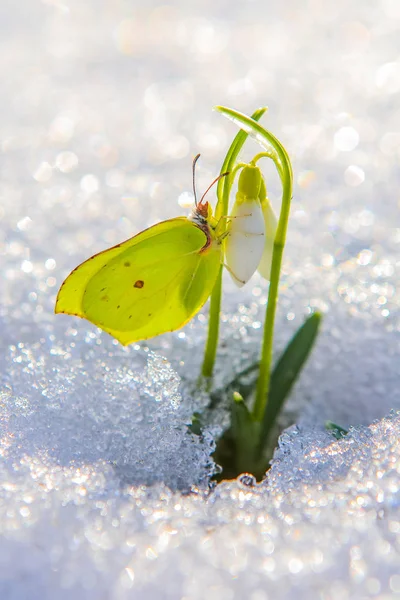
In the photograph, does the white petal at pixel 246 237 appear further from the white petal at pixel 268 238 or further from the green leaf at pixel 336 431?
the green leaf at pixel 336 431

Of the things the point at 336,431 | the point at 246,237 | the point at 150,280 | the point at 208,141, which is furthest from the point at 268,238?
the point at 208,141

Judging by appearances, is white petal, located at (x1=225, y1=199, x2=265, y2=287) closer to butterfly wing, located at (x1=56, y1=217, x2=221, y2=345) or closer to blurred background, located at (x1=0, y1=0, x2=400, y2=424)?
butterfly wing, located at (x1=56, y1=217, x2=221, y2=345)

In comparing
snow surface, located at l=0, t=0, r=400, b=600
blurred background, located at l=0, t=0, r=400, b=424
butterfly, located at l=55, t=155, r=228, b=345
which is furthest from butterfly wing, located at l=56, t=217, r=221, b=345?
blurred background, located at l=0, t=0, r=400, b=424

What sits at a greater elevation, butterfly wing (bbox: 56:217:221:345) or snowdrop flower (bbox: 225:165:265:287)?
snowdrop flower (bbox: 225:165:265:287)

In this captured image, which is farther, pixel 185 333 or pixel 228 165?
pixel 185 333

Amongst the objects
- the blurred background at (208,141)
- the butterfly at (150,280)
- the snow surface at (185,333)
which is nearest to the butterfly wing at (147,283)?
the butterfly at (150,280)

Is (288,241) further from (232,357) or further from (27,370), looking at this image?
(27,370)

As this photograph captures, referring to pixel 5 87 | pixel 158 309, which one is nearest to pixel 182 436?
pixel 158 309

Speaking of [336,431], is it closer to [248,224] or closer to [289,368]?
[289,368]
